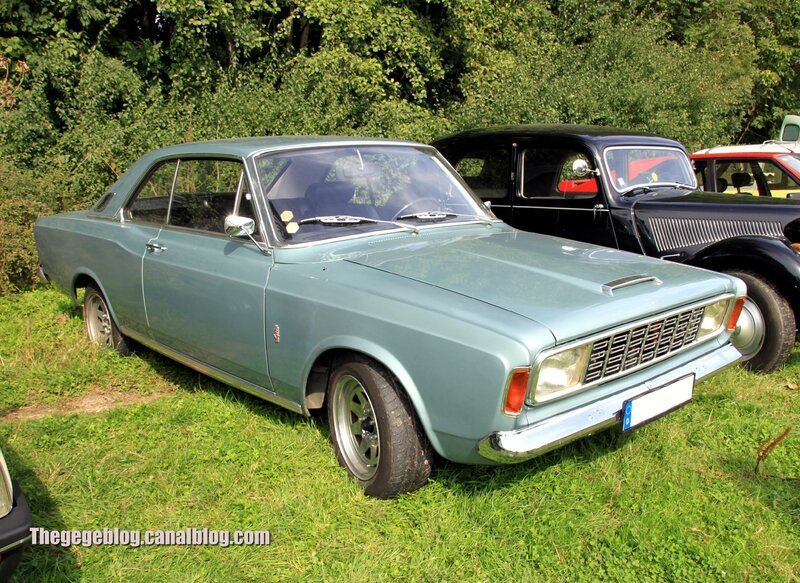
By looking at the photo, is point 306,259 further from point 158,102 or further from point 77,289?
point 158,102

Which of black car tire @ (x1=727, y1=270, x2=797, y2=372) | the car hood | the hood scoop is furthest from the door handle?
black car tire @ (x1=727, y1=270, x2=797, y2=372)

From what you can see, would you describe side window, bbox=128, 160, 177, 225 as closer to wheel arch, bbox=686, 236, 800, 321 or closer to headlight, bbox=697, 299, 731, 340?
headlight, bbox=697, 299, 731, 340

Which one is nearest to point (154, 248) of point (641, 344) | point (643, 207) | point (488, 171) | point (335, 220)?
point (335, 220)

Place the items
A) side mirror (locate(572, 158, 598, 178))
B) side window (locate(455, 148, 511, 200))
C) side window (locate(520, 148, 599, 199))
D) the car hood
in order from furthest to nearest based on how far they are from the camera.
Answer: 1. side window (locate(455, 148, 511, 200))
2. side window (locate(520, 148, 599, 199))
3. side mirror (locate(572, 158, 598, 178))
4. the car hood

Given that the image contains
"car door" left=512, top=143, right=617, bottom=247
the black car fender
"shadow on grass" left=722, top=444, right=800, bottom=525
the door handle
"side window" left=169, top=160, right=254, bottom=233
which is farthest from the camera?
"car door" left=512, top=143, right=617, bottom=247

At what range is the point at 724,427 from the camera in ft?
12.7

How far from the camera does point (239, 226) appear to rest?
3.48 m

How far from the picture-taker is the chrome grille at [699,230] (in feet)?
17.3

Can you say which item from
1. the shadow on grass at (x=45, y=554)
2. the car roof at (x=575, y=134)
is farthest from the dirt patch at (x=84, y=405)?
the car roof at (x=575, y=134)

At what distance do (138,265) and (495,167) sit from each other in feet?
11.2

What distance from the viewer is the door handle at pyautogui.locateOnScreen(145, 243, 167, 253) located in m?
4.11

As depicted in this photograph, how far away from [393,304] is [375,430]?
25.1 inches

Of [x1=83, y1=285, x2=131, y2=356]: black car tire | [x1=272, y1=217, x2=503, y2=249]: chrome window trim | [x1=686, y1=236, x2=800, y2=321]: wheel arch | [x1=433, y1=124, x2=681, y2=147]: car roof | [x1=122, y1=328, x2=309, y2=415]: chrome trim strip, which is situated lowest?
[x1=83, y1=285, x2=131, y2=356]: black car tire

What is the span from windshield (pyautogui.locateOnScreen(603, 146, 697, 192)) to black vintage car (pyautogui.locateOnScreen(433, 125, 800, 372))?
0.01m
